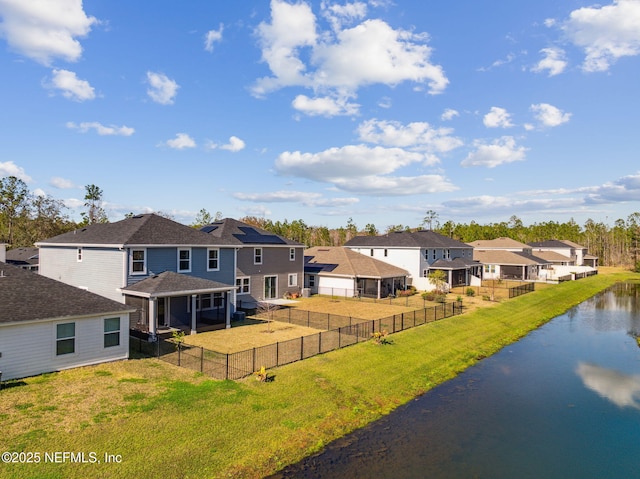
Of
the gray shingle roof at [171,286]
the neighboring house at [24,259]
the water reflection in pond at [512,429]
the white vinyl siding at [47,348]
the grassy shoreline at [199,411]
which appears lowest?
the water reflection in pond at [512,429]

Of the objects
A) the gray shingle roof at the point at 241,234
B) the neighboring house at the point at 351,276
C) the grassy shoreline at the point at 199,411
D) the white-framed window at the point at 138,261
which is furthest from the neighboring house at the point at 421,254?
the white-framed window at the point at 138,261

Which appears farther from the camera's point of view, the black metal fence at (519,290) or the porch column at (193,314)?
the black metal fence at (519,290)

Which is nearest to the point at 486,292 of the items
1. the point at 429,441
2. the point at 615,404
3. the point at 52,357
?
the point at 615,404

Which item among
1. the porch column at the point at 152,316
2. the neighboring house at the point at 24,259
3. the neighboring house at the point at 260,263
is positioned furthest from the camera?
the neighboring house at the point at 24,259

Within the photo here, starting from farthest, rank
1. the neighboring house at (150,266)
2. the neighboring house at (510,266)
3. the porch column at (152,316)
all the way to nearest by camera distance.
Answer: the neighboring house at (510,266) < the neighboring house at (150,266) < the porch column at (152,316)

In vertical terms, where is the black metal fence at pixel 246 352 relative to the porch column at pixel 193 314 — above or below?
below

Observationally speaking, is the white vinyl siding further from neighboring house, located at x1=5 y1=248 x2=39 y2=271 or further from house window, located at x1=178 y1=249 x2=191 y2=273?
neighboring house, located at x1=5 y1=248 x2=39 y2=271

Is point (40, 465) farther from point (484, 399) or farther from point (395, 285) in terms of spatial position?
point (395, 285)

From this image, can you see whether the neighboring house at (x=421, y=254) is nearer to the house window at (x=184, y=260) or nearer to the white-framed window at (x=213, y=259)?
the white-framed window at (x=213, y=259)
